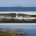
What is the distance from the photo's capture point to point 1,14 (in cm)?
95

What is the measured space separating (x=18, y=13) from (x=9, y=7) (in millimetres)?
157

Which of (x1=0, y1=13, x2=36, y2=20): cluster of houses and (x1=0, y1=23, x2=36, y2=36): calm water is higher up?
(x1=0, y1=13, x2=36, y2=20): cluster of houses

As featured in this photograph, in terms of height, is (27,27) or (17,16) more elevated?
(17,16)

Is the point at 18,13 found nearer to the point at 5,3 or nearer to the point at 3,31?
the point at 5,3

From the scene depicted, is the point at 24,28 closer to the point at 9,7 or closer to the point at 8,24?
the point at 8,24

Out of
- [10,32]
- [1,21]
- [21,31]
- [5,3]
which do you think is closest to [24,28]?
[21,31]

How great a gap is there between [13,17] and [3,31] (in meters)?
0.26

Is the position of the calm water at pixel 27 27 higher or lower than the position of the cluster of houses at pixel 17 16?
lower

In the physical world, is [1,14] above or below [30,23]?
above

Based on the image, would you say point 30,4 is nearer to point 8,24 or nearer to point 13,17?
point 13,17

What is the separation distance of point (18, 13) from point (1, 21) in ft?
0.90

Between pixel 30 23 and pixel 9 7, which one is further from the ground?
pixel 9 7

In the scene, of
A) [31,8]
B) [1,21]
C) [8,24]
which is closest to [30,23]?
[31,8]

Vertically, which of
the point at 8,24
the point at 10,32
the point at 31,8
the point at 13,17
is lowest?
the point at 10,32
